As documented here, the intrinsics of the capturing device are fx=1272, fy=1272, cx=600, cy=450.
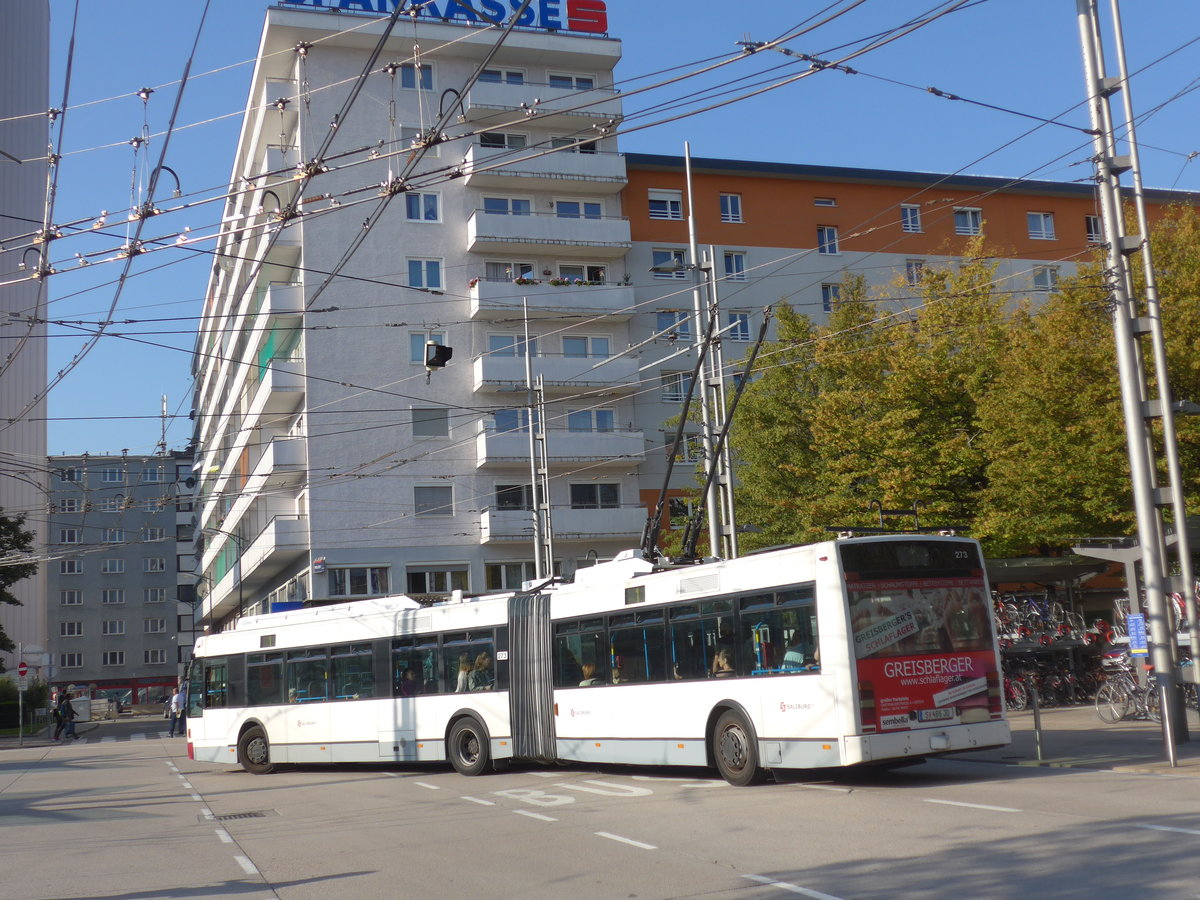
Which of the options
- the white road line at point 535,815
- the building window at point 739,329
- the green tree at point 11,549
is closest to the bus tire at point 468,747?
the white road line at point 535,815

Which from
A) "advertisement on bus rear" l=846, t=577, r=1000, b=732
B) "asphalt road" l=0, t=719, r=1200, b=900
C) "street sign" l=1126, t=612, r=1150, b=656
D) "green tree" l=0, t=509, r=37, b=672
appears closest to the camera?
"asphalt road" l=0, t=719, r=1200, b=900

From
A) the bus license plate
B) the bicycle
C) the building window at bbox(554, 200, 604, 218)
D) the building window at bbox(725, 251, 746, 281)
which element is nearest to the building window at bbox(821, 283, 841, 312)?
the building window at bbox(725, 251, 746, 281)

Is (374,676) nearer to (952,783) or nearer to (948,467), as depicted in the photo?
(952,783)

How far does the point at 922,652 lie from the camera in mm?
14289

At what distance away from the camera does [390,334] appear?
148 ft

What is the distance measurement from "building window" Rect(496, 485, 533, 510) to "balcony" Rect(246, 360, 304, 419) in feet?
25.9

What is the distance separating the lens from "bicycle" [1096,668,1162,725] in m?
20.6

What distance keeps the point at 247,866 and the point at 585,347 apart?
1468 inches

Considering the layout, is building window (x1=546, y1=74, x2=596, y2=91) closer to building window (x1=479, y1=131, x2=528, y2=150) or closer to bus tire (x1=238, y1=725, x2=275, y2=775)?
building window (x1=479, y1=131, x2=528, y2=150)

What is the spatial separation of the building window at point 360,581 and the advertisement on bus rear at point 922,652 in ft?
102

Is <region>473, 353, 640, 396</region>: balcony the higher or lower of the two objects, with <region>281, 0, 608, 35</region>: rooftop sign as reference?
lower

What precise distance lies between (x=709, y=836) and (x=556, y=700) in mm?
7787

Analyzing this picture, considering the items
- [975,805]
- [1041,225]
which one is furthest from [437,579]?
[975,805]

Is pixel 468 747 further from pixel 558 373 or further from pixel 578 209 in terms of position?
pixel 578 209
